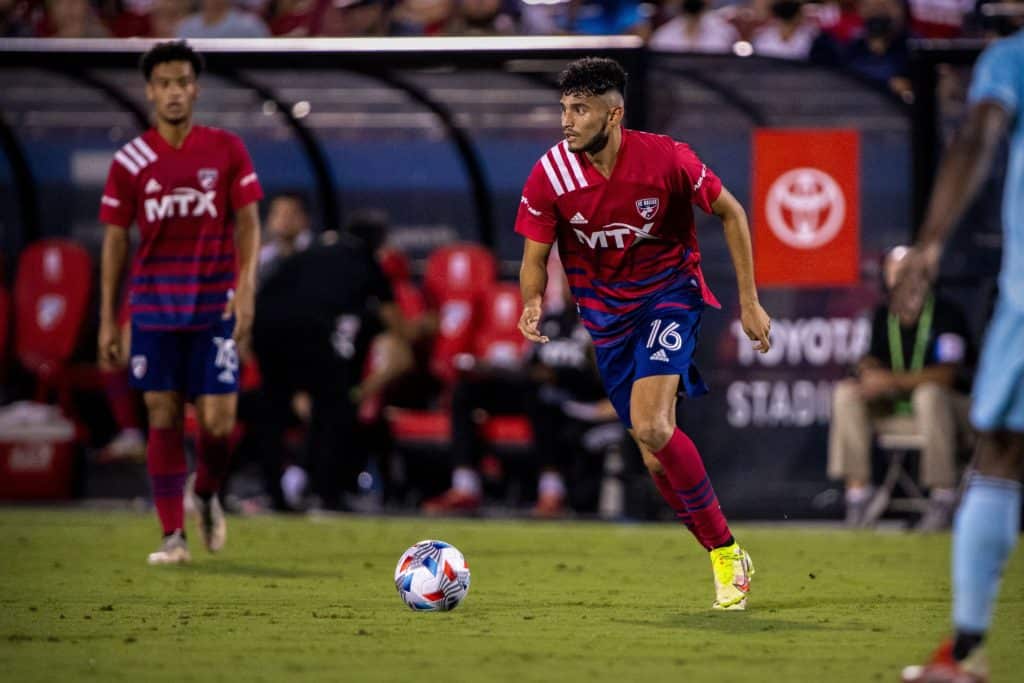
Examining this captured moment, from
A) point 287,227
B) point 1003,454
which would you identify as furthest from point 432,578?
point 287,227

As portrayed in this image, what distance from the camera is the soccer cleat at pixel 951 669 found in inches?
186

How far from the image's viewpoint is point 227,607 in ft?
23.8

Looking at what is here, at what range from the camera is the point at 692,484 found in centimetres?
721

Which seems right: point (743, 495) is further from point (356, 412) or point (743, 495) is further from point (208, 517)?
point (208, 517)

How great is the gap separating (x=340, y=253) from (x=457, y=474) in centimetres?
181

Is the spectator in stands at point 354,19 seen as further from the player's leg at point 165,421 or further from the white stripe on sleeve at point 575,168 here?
the white stripe on sleeve at point 575,168

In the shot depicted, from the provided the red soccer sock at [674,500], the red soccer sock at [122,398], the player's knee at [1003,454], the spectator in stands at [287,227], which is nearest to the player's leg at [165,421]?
the red soccer sock at [674,500]

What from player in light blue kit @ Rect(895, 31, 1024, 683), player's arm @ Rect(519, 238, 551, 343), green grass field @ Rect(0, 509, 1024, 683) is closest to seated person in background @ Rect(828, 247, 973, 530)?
green grass field @ Rect(0, 509, 1024, 683)

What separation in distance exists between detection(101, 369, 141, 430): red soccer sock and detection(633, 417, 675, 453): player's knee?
7.92 meters

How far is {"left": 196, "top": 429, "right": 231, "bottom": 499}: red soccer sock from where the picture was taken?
9227 mm

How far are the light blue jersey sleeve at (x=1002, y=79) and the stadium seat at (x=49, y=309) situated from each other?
35.9 feet

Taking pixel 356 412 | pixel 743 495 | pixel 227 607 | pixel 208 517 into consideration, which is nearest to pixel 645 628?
pixel 227 607

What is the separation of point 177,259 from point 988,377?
17.0ft

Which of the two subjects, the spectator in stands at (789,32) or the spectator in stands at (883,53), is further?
the spectator in stands at (789,32)
